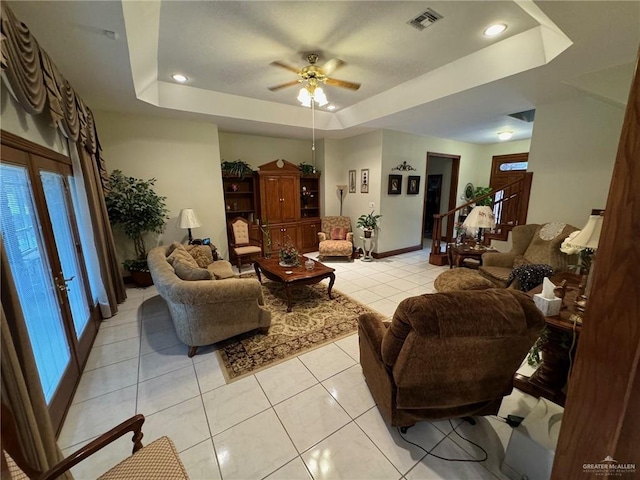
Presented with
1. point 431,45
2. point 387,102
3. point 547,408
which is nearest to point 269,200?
point 387,102

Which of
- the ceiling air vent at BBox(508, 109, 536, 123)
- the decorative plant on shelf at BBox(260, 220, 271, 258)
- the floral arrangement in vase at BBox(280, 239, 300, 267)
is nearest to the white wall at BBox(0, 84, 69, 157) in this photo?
the floral arrangement in vase at BBox(280, 239, 300, 267)

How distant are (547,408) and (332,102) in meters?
4.62

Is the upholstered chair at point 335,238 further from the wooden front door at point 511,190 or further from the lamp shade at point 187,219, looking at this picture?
the wooden front door at point 511,190

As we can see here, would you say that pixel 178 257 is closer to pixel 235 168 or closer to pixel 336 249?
pixel 235 168

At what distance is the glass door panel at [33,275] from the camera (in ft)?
5.20

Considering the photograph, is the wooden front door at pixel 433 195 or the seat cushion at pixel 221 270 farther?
the wooden front door at pixel 433 195

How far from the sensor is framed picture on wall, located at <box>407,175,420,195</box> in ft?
19.1

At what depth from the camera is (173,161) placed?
4383 mm

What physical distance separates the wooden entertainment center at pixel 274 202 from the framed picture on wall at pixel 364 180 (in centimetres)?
107

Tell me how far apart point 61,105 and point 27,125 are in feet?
1.29

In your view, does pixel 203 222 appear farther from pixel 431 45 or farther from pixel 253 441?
pixel 431 45

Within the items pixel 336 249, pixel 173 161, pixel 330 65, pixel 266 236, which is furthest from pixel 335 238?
pixel 330 65

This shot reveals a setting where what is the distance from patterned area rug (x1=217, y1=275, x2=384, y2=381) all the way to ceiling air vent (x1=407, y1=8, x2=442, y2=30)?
2872 mm

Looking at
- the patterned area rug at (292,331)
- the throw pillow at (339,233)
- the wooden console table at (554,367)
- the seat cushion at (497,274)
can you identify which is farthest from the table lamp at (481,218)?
the throw pillow at (339,233)
